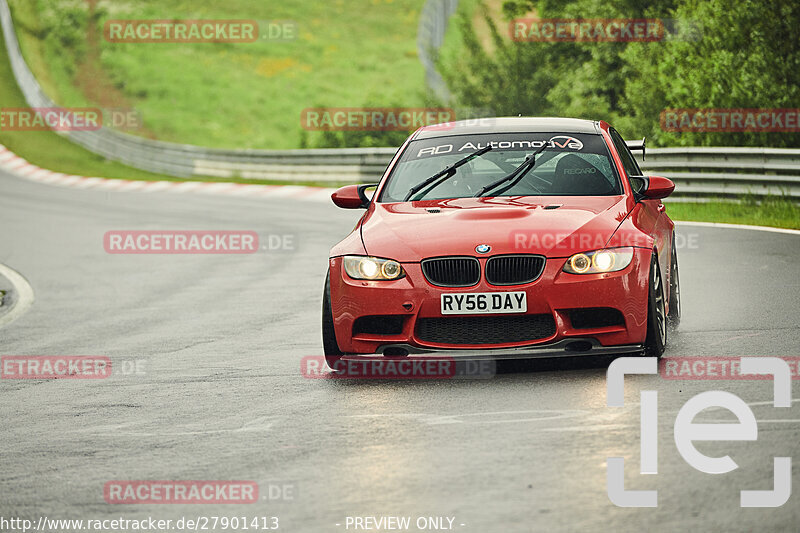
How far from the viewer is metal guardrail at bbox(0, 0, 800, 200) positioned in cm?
2030

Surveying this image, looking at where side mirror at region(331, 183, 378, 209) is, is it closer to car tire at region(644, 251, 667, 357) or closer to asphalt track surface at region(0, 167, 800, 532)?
asphalt track surface at region(0, 167, 800, 532)

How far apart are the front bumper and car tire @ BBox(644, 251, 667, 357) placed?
0.07 metres

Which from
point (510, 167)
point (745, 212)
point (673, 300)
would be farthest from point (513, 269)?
point (745, 212)

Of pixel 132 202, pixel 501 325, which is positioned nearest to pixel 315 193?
pixel 132 202

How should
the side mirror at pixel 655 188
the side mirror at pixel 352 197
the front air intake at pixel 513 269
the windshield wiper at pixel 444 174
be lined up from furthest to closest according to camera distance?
the side mirror at pixel 352 197
the windshield wiper at pixel 444 174
the side mirror at pixel 655 188
the front air intake at pixel 513 269

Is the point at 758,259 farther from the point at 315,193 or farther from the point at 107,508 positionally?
the point at 315,193

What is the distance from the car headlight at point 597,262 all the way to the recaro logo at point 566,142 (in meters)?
1.67
